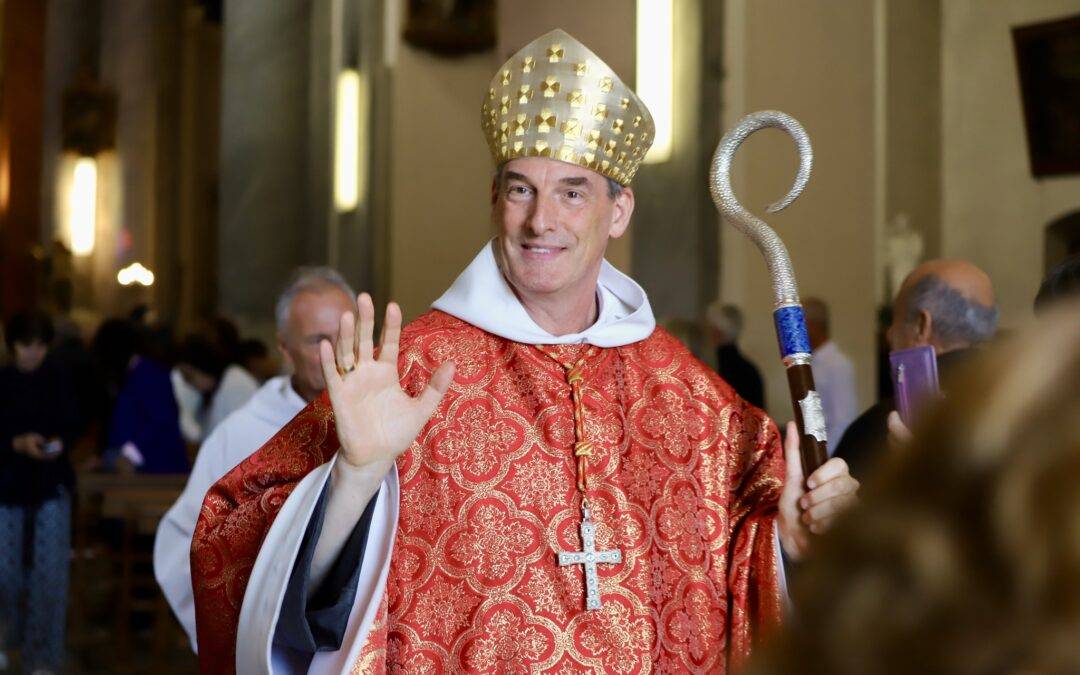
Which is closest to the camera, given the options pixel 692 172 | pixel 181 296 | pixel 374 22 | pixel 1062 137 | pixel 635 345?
pixel 635 345

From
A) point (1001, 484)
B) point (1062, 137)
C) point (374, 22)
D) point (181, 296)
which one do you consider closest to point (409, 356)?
point (1001, 484)

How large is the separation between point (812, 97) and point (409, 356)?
6261 mm

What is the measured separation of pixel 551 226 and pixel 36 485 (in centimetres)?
451

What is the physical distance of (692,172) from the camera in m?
8.00

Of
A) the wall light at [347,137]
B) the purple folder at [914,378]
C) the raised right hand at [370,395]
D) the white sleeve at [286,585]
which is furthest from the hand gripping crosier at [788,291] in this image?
the wall light at [347,137]

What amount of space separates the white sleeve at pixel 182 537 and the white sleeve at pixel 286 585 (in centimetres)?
176

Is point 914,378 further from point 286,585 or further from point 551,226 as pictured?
point 286,585

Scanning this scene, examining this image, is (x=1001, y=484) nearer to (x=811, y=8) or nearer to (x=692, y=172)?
(x=692, y=172)

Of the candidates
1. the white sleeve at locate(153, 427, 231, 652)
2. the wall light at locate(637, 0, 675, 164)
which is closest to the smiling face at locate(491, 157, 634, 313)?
the white sleeve at locate(153, 427, 231, 652)

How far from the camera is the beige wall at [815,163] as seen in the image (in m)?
Result: 8.04

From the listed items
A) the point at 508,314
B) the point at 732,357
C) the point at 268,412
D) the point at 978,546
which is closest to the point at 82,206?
the point at 732,357

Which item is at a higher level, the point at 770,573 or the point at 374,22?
the point at 374,22

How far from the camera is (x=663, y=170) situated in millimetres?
8133

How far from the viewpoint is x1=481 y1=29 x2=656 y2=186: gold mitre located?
2812mm
